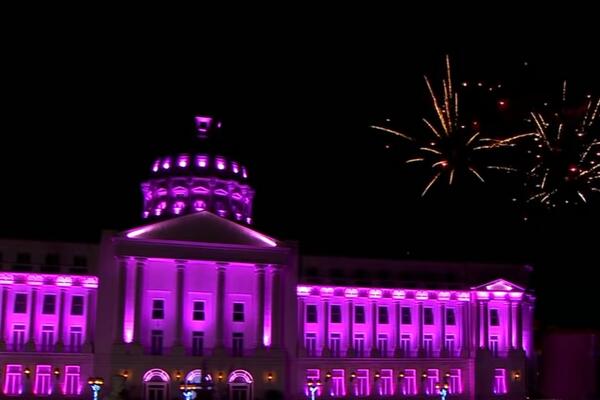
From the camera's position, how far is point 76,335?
72625 mm

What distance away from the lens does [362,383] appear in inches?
3081

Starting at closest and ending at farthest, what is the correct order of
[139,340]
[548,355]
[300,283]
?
[548,355], [139,340], [300,283]

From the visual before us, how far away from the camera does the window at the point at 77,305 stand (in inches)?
2876

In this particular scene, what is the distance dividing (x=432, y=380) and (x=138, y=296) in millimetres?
27139

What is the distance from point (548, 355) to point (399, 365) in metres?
65.6

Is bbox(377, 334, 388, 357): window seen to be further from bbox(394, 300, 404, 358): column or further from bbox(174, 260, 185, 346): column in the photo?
bbox(174, 260, 185, 346): column

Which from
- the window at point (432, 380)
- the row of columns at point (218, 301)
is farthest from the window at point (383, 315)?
the row of columns at point (218, 301)

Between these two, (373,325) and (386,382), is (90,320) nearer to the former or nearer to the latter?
Answer: (373,325)

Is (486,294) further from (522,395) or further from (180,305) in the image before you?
(180,305)

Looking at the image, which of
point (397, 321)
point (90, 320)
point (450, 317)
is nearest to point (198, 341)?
point (90, 320)

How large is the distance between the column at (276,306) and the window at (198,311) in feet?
18.8

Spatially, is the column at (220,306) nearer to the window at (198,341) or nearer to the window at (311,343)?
the window at (198,341)

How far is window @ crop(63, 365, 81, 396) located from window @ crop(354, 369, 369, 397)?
23.2m

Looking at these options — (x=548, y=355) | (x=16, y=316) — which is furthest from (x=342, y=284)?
(x=548, y=355)
